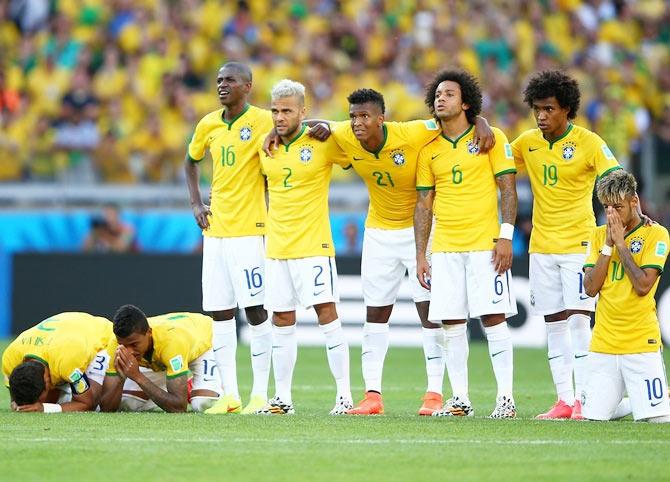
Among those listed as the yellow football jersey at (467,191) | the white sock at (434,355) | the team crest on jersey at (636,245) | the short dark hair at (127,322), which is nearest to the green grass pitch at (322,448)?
the white sock at (434,355)

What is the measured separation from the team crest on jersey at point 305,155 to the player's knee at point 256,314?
46.9 inches

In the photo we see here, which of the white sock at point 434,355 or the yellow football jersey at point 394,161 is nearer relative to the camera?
the yellow football jersey at point 394,161

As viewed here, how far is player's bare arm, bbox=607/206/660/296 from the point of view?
9.24 m

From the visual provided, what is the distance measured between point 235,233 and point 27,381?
1916mm

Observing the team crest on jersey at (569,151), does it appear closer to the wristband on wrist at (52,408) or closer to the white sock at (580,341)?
the white sock at (580,341)

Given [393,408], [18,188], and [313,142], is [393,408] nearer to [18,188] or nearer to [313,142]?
[313,142]

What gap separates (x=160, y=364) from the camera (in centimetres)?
1013

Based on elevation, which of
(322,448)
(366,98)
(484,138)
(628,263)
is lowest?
(322,448)

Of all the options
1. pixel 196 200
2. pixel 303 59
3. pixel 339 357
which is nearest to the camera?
pixel 339 357

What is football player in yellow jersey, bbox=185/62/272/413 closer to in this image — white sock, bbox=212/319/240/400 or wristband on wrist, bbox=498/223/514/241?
white sock, bbox=212/319/240/400

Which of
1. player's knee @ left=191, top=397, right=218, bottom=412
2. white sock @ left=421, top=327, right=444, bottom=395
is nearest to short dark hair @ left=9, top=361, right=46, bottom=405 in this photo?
player's knee @ left=191, top=397, right=218, bottom=412

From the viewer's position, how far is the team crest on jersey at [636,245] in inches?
371

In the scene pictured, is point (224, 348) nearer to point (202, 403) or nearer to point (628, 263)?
point (202, 403)

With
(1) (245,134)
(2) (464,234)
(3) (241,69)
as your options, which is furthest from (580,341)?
(3) (241,69)
